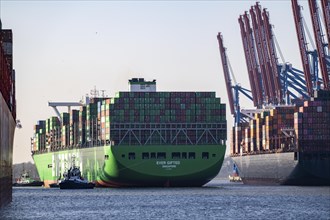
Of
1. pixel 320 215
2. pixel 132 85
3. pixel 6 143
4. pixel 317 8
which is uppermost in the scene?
pixel 317 8

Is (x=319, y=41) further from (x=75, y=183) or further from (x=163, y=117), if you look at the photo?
(x=75, y=183)

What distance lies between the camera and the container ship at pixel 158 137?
158 metres

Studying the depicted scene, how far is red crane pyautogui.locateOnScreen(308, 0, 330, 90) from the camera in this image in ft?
610

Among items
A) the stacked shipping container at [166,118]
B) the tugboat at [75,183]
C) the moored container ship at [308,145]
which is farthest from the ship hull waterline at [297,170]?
the tugboat at [75,183]

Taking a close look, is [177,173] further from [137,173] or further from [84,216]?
[84,216]

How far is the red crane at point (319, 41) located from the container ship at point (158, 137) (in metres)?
28.4

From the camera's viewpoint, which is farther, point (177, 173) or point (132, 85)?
point (132, 85)

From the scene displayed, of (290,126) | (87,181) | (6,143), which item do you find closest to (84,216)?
(6,143)

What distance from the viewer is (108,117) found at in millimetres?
164500

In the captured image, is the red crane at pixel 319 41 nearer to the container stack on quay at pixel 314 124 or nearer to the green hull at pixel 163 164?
the container stack on quay at pixel 314 124

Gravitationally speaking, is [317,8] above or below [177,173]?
above

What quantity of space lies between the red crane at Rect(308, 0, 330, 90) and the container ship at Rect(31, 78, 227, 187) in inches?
1117

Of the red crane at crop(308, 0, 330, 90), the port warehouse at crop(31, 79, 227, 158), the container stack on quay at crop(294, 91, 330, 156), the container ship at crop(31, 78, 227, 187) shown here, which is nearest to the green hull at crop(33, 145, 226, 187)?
the container ship at crop(31, 78, 227, 187)

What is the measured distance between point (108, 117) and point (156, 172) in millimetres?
12465
